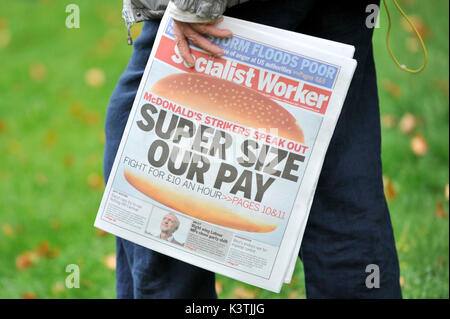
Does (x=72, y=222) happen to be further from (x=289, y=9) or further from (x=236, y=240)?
(x=289, y=9)

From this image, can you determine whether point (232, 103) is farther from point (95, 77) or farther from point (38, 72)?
point (38, 72)

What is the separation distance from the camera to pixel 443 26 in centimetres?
355

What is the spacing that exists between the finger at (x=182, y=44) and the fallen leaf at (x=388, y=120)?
1856mm

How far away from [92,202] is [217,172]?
1.51 metres

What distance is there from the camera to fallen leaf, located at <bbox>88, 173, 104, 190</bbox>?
2.69m

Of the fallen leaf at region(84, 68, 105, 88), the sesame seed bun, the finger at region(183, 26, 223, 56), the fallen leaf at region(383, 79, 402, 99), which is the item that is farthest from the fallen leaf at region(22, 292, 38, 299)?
the fallen leaf at region(383, 79, 402, 99)

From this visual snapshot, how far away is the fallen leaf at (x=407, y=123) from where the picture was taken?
2.76 meters

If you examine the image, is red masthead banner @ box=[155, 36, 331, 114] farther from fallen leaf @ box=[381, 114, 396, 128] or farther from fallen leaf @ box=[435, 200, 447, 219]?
fallen leaf @ box=[381, 114, 396, 128]

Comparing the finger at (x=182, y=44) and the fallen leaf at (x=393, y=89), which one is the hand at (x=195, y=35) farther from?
the fallen leaf at (x=393, y=89)

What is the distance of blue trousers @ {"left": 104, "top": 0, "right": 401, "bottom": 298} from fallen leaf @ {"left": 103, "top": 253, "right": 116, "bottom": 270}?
0.78 metres

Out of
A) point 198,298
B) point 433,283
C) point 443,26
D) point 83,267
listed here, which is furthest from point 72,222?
point 443,26

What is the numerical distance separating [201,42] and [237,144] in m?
0.23

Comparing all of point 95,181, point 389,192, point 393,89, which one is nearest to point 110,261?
point 95,181

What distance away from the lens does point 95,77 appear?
3.54 metres
